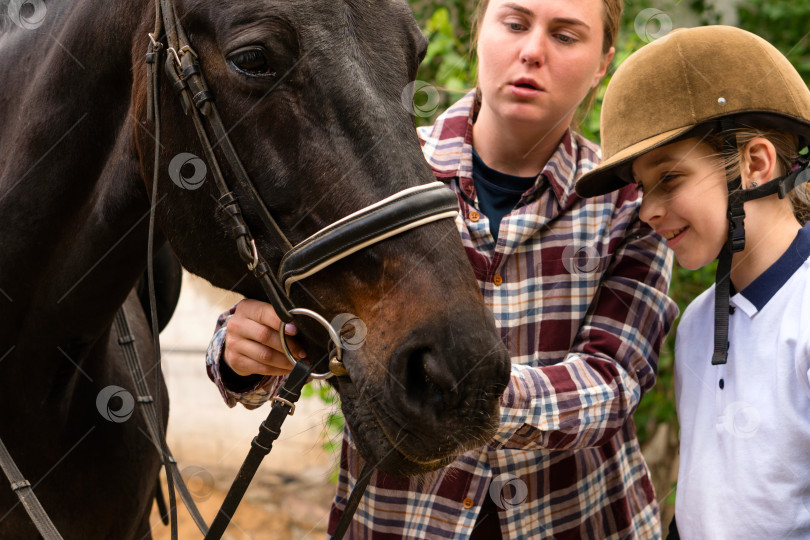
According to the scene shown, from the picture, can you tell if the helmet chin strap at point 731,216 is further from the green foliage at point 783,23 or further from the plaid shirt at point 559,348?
the green foliage at point 783,23

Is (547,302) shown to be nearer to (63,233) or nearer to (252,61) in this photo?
(252,61)

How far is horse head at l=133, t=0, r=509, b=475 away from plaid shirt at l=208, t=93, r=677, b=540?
1.51 feet

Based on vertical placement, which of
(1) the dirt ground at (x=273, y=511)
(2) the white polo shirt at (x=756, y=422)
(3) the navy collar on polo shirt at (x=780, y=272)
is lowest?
(1) the dirt ground at (x=273, y=511)

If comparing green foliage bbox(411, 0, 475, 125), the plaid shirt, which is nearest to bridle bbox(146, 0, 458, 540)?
the plaid shirt

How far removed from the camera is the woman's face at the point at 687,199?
1.87 m

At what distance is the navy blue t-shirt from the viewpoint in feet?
7.03

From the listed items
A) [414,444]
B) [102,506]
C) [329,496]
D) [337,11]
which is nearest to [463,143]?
[337,11]

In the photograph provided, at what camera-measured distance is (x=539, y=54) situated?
6.50 ft

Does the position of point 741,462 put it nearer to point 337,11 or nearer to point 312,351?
point 312,351

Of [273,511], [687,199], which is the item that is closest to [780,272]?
[687,199]

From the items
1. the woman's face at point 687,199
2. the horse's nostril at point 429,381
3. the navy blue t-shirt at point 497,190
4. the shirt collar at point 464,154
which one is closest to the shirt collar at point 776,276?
the woman's face at point 687,199

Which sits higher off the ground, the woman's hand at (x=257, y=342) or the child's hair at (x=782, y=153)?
the child's hair at (x=782, y=153)

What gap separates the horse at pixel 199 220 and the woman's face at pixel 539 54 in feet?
1.21

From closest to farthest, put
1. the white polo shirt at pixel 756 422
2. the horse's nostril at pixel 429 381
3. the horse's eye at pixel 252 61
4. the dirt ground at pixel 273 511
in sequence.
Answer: the horse's nostril at pixel 429 381 < the horse's eye at pixel 252 61 < the white polo shirt at pixel 756 422 < the dirt ground at pixel 273 511
